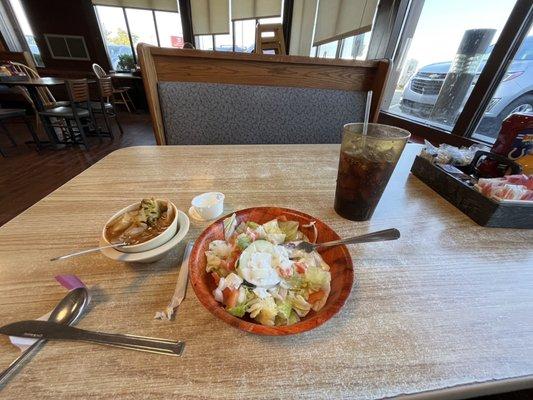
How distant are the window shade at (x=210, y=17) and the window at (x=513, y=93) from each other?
501 cm

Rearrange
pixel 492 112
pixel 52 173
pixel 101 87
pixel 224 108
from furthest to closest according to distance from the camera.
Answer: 1. pixel 101 87
2. pixel 52 173
3. pixel 492 112
4. pixel 224 108

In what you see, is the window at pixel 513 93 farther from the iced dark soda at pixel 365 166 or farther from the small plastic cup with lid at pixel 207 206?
the small plastic cup with lid at pixel 207 206

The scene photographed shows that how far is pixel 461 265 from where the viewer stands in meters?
0.40

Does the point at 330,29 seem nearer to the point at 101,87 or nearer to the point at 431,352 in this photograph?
the point at 101,87

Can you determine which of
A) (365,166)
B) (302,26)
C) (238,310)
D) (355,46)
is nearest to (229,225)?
(238,310)

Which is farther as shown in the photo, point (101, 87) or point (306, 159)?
point (101, 87)

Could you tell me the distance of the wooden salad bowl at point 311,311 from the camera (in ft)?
0.86

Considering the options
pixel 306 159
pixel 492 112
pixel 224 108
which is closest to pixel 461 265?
pixel 306 159

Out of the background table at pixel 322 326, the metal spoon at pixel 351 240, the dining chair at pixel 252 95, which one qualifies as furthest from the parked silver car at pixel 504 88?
the metal spoon at pixel 351 240

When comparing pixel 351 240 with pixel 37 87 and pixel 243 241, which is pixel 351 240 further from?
pixel 37 87

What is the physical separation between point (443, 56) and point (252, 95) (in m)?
1.29

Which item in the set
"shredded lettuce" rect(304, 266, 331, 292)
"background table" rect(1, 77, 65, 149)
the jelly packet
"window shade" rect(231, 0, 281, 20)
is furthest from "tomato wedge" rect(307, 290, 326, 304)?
"window shade" rect(231, 0, 281, 20)

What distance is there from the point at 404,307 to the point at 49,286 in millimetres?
510

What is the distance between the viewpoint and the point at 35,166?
244 cm
